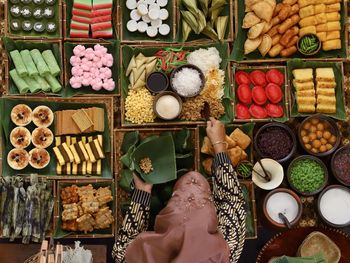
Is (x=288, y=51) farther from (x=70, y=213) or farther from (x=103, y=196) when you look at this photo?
(x=70, y=213)

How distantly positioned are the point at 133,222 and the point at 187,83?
1.40 meters

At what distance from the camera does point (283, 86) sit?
4.64 m

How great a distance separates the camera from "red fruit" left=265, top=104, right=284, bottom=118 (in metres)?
4.56

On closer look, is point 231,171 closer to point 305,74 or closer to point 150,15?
point 305,74

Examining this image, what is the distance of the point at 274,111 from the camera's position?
457 cm

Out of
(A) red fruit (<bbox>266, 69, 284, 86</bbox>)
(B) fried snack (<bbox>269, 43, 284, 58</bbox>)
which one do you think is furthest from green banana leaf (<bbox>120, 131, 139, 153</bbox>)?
(B) fried snack (<bbox>269, 43, 284, 58</bbox>)

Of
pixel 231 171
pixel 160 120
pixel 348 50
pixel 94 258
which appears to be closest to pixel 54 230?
pixel 94 258

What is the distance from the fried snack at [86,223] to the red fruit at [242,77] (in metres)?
1.70

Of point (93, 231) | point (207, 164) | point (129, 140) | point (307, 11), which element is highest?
point (307, 11)

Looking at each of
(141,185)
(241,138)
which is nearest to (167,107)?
(241,138)

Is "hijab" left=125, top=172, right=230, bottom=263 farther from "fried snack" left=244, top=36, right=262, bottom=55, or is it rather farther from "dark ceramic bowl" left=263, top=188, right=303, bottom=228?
"fried snack" left=244, top=36, right=262, bottom=55

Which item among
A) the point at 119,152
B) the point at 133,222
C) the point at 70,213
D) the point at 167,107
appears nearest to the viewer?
the point at 133,222

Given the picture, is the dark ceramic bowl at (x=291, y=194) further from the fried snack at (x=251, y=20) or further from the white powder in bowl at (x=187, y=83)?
the fried snack at (x=251, y=20)

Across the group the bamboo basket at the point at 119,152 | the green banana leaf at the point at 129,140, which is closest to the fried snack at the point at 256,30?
the bamboo basket at the point at 119,152
